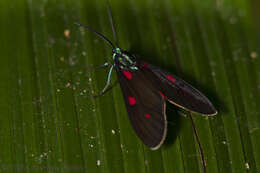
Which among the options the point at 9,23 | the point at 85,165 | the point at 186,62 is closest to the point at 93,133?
the point at 85,165

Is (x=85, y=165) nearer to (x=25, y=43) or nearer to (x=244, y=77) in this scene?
(x=25, y=43)

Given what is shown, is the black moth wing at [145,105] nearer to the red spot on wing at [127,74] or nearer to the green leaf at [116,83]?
the red spot on wing at [127,74]

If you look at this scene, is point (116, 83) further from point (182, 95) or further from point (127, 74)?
point (182, 95)

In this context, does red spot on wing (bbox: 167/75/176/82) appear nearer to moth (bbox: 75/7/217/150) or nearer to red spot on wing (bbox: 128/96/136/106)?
moth (bbox: 75/7/217/150)

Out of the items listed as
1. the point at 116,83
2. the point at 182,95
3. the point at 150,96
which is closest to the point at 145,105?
the point at 150,96

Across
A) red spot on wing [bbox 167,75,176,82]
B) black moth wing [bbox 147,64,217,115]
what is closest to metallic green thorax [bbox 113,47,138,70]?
black moth wing [bbox 147,64,217,115]
